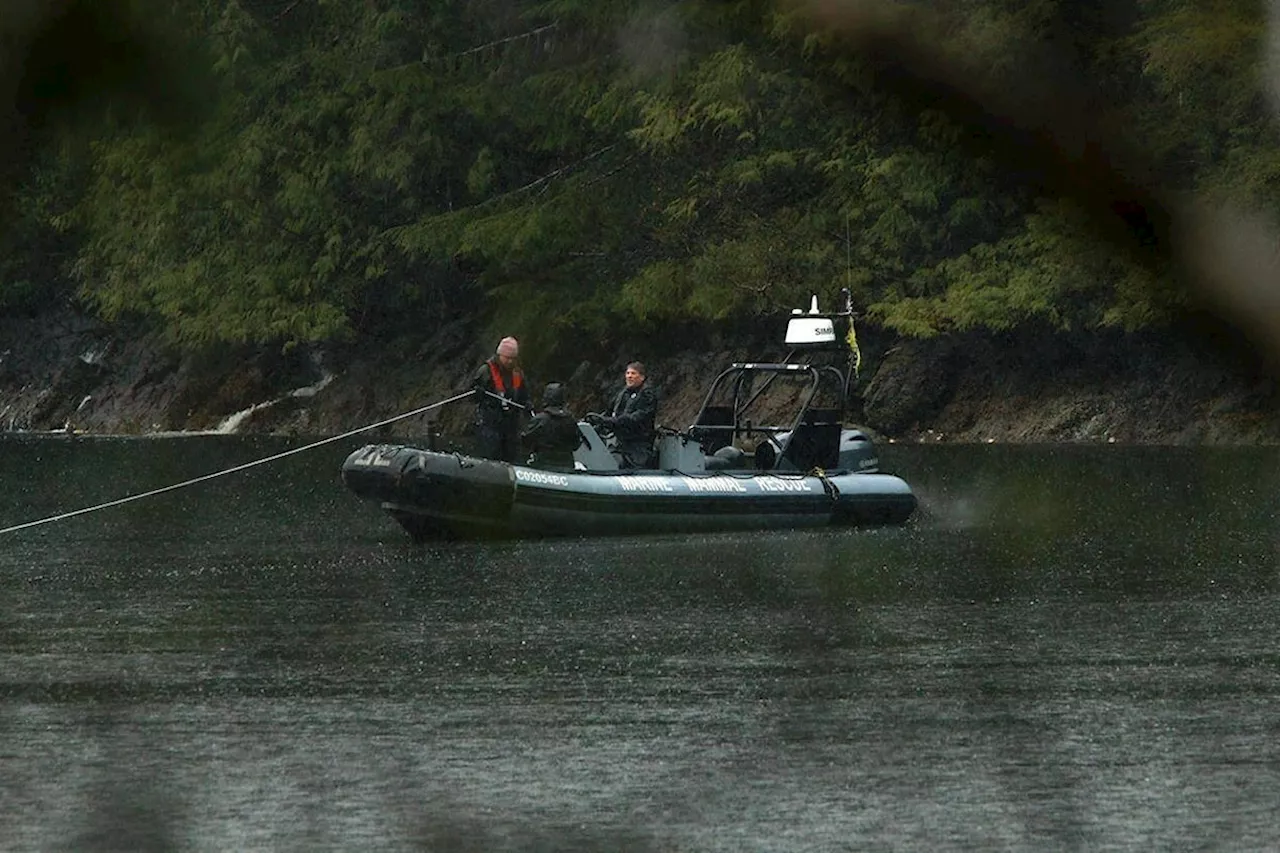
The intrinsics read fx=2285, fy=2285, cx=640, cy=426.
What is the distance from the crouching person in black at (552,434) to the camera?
21359 millimetres

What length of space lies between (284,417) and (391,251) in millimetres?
4714

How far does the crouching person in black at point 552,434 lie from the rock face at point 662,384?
1717 centimetres

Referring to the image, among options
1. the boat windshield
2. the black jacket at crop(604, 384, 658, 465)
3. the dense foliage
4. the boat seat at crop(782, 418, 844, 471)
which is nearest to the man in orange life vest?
the black jacket at crop(604, 384, 658, 465)

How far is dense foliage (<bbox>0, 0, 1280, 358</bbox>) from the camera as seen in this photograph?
4281 mm

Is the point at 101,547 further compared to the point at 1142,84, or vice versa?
the point at 101,547

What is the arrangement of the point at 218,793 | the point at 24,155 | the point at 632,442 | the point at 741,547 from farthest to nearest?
the point at 632,442 < the point at 741,547 < the point at 218,793 < the point at 24,155

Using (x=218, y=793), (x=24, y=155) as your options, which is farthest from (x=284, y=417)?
(x=24, y=155)

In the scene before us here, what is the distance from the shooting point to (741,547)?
68.2 ft

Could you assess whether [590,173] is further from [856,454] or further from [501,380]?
[501,380]

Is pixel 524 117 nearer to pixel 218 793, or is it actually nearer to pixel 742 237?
pixel 742 237

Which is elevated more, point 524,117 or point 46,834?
point 524,117

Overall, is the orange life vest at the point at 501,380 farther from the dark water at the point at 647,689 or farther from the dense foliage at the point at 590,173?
the dense foliage at the point at 590,173

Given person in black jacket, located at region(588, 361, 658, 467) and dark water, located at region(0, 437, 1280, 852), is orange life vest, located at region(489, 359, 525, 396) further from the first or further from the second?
dark water, located at region(0, 437, 1280, 852)

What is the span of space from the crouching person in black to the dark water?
1175 millimetres
